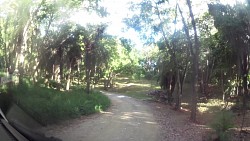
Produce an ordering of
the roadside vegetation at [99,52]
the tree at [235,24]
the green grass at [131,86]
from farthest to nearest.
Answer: the green grass at [131,86] → the tree at [235,24] → the roadside vegetation at [99,52]

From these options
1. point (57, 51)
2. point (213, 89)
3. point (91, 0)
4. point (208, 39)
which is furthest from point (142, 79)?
point (57, 51)

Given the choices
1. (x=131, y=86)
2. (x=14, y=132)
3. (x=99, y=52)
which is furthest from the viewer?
(x=131, y=86)

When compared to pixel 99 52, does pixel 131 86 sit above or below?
below

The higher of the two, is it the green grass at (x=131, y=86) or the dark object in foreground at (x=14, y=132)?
the dark object in foreground at (x=14, y=132)

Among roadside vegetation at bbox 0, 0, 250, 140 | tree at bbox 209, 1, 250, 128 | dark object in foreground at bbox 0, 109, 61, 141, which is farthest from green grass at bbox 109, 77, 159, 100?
dark object in foreground at bbox 0, 109, 61, 141

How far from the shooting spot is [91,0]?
43.6ft

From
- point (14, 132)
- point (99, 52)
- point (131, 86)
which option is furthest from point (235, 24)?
point (131, 86)

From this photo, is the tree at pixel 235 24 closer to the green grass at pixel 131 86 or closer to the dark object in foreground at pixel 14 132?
the dark object in foreground at pixel 14 132

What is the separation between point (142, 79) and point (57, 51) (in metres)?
55.5

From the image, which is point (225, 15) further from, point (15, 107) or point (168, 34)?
point (15, 107)

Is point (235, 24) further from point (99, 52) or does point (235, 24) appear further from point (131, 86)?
point (131, 86)

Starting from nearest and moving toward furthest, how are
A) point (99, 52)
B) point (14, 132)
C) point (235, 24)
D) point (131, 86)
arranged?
point (14, 132)
point (235, 24)
point (99, 52)
point (131, 86)

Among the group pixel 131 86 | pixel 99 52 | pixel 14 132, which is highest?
pixel 99 52

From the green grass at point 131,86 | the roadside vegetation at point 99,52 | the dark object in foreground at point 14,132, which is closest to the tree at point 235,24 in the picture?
the roadside vegetation at point 99,52
